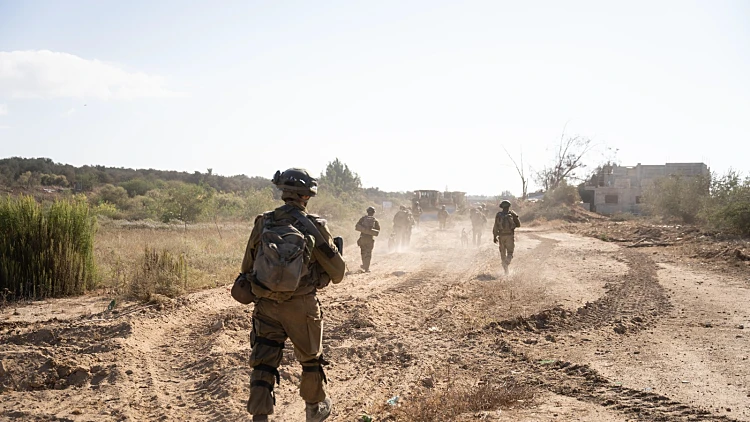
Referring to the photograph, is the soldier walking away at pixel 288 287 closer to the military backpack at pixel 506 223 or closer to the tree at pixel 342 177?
the military backpack at pixel 506 223

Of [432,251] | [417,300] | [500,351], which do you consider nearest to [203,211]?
[432,251]

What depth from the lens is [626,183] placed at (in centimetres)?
4978

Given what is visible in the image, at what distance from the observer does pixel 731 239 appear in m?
19.4

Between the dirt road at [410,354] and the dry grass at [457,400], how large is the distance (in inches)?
3.4

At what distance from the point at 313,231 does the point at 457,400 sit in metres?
2.11

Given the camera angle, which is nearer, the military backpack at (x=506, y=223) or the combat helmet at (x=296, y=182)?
the combat helmet at (x=296, y=182)

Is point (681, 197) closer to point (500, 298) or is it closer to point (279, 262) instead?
point (500, 298)

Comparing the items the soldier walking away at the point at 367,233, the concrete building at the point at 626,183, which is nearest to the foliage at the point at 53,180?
the soldier walking away at the point at 367,233

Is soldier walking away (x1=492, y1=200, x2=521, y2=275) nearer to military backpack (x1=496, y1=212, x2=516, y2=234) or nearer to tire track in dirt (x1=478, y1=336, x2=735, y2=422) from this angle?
military backpack (x1=496, y1=212, x2=516, y2=234)

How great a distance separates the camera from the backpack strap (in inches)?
157

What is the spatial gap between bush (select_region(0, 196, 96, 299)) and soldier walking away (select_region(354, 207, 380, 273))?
606 cm

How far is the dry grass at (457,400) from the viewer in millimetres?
4473

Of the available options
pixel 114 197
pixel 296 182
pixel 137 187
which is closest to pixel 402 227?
pixel 296 182

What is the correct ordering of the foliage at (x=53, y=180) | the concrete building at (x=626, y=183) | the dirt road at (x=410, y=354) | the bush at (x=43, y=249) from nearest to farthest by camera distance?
the dirt road at (x=410, y=354) → the bush at (x=43, y=249) → the foliage at (x=53, y=180) → the concrete building at (x=626, y=183)
